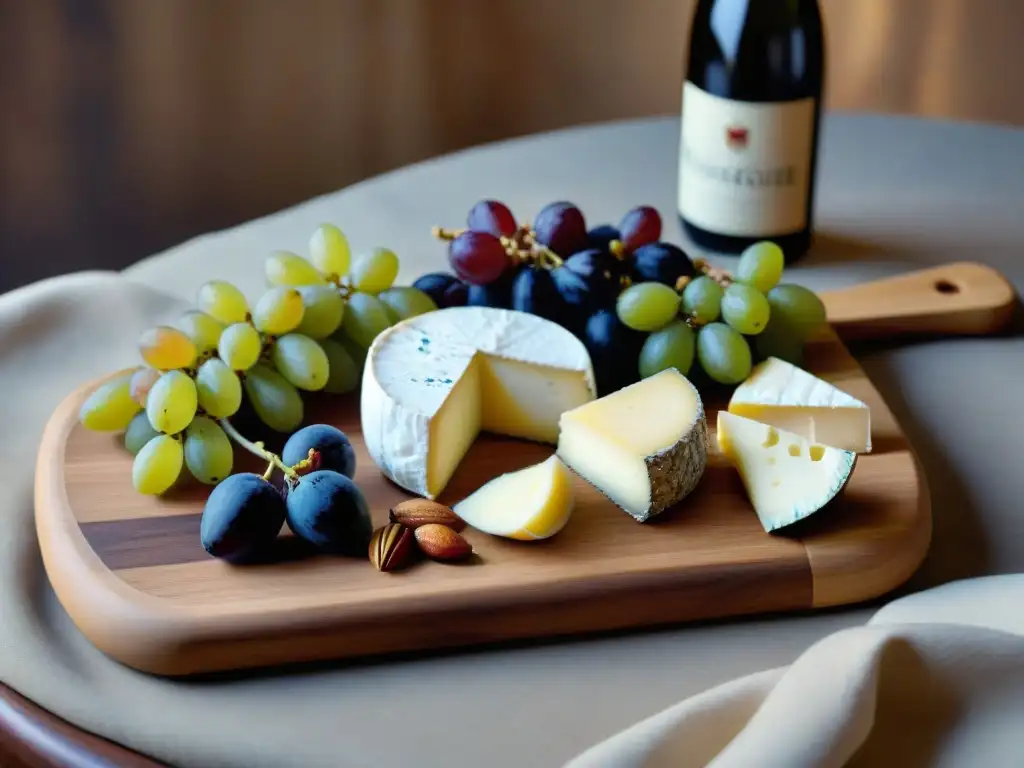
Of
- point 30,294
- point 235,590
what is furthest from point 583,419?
point 30,294

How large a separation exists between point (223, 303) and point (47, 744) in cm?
37

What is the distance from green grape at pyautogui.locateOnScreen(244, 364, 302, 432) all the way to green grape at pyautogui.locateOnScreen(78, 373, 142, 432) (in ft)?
0.29

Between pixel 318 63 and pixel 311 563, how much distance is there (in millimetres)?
1488

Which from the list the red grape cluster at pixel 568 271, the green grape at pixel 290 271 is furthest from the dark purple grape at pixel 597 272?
the green grape at pixel 290 271

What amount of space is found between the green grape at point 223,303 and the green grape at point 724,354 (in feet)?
1.21

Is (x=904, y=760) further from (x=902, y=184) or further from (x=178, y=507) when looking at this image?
(x=902, y=184)

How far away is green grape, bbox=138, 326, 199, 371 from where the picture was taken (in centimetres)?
89

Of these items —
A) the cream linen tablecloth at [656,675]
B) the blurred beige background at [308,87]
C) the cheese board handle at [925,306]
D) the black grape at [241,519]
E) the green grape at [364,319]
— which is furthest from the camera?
the blurred beige background at [308,87]

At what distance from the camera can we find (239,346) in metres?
0.92

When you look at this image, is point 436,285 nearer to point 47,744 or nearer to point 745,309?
point 745,309

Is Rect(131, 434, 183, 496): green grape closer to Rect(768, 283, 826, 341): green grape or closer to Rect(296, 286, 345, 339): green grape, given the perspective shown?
Rect(296, 286, 345, 339): green grape

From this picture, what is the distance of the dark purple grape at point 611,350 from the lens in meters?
0.98

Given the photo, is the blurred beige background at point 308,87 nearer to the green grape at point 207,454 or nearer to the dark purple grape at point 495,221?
the dark purple grape at point 495,221

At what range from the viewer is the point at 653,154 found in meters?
1.51
